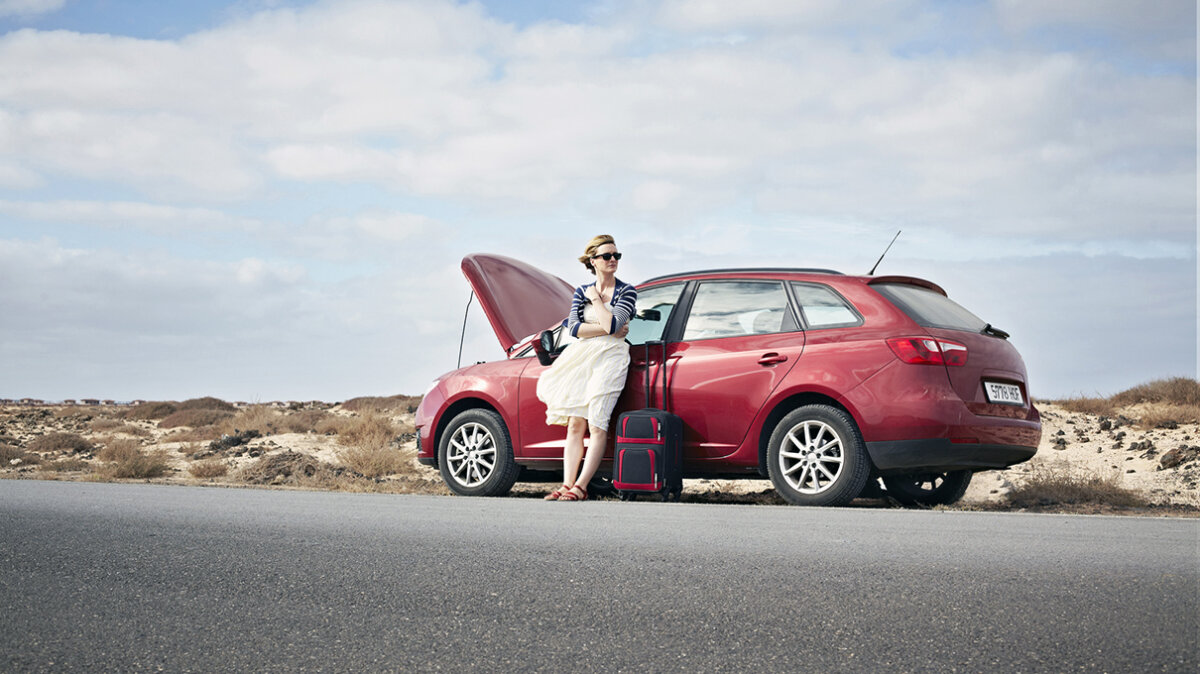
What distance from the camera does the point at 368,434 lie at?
2128 cm

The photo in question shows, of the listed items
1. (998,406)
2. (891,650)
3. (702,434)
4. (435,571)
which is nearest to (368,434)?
(702,434)

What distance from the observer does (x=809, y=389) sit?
25.9 feet

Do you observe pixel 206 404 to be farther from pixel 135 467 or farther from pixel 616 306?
pixel 616 306

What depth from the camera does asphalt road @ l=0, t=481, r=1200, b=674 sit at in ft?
11.0

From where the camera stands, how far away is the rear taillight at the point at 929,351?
7535 mm

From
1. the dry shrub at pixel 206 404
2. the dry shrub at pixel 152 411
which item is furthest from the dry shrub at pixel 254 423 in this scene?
the dry shrub at pixel 206 404

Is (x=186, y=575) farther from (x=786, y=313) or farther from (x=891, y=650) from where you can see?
(x=786, y=313)

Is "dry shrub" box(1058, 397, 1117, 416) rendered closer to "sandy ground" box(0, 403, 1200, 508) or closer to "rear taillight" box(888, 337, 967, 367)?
"sandy ground" box(0, 403, 1200, 508)

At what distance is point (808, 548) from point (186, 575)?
3.05 metres

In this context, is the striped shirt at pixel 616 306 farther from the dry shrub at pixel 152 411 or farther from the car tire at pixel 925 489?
the dry shrub at pixel 152 411

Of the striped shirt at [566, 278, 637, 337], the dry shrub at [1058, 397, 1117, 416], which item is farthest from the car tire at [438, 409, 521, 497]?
the dry shrub at [1058, 397, 1117, 416]

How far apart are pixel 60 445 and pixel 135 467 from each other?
9208mm

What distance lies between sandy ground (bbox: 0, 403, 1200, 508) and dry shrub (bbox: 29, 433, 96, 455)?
166cm

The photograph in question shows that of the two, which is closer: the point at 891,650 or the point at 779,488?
the point at 891,650
